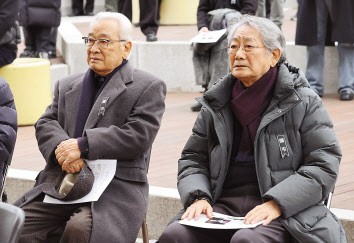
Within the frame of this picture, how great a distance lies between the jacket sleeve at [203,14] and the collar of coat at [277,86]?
4.08 metres

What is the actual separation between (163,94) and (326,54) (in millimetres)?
5188

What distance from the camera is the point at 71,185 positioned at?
14.4ft

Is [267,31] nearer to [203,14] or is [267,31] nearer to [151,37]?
[203,14]

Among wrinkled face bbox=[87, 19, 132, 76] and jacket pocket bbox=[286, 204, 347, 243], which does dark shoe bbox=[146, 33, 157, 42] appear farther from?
jacket pocket bbox=[286, 204, 347, 243]

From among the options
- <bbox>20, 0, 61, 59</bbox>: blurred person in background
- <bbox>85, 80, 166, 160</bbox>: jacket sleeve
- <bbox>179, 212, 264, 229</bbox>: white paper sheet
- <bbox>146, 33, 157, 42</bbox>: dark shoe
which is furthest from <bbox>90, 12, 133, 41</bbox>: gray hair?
<bbox>146, 33, 157, 42</bbox>: dark shoe

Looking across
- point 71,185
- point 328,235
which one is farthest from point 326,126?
point 71,185

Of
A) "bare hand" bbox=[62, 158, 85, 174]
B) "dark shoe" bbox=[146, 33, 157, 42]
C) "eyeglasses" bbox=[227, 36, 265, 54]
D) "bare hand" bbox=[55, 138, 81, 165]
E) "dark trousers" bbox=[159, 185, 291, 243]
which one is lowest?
"dark shoe" bbox=[146, 33, 157, 42]

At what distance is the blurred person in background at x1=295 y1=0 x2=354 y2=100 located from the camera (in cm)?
891

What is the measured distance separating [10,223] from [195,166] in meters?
1.53

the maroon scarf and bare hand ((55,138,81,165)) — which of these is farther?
bare hand ((55,138,81,165))

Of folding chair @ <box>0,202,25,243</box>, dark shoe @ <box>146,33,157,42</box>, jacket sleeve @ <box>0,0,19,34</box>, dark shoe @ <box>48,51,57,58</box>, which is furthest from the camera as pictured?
dark shoe @ <box>48,51,57,58</box>

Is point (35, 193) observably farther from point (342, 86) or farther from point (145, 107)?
point (342, 86)

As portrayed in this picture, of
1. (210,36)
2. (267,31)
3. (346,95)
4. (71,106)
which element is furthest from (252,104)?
(346,95)

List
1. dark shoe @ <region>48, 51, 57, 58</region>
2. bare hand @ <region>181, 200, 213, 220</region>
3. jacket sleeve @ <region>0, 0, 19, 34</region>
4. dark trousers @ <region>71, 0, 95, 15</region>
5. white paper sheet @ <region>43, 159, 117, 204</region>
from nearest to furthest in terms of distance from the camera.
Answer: bare hand @ <region>181, 200, 213, 220</region> < white paper sheet @ <region>43, 159, 117, 204</region> < jacket sleeve @ <region>0, 0, 19, 34</region> < dark shoe @ <region>48, 51, 57, 58</region> < dark trousers @ <region>71, 0, 95, 15</region>
